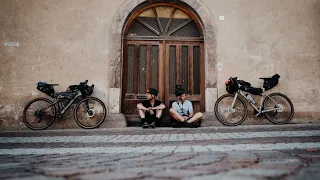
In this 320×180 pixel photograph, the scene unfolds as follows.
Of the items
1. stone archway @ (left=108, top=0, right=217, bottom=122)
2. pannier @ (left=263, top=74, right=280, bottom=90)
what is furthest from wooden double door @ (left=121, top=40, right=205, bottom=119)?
pannier @ (left=263, top=74, right=280, bottom=90)

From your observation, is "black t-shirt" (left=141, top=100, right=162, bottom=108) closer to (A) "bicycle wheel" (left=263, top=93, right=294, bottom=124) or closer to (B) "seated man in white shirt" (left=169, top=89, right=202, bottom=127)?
(B) "seated man in white shirt" (left=169, top=89, right=202, bottom=127)

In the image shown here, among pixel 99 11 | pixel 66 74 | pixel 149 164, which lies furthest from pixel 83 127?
pixel 149 164

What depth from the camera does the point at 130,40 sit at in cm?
701

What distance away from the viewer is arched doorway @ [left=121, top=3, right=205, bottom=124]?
6.90 m

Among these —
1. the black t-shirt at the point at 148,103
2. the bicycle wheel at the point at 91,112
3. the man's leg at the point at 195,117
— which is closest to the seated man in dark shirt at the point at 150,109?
the black t-shirt at the point at 148,103

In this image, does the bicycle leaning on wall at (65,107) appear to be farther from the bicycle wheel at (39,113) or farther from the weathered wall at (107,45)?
the weathered wall at (107,45)

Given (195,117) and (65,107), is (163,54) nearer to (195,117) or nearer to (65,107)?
(195,117)

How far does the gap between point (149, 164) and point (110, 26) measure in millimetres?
5465

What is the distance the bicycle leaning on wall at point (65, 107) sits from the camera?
6027 millimetres

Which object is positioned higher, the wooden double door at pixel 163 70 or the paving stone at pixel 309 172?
the wooden double door at pixel 163 70

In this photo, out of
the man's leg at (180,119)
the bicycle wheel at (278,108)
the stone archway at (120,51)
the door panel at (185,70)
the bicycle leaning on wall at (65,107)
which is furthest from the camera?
the door panel at (185,70)

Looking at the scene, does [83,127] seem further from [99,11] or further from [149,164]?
[149,164]

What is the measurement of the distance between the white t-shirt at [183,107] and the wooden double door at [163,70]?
585 millimetres

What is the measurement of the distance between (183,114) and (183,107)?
0.64ft
